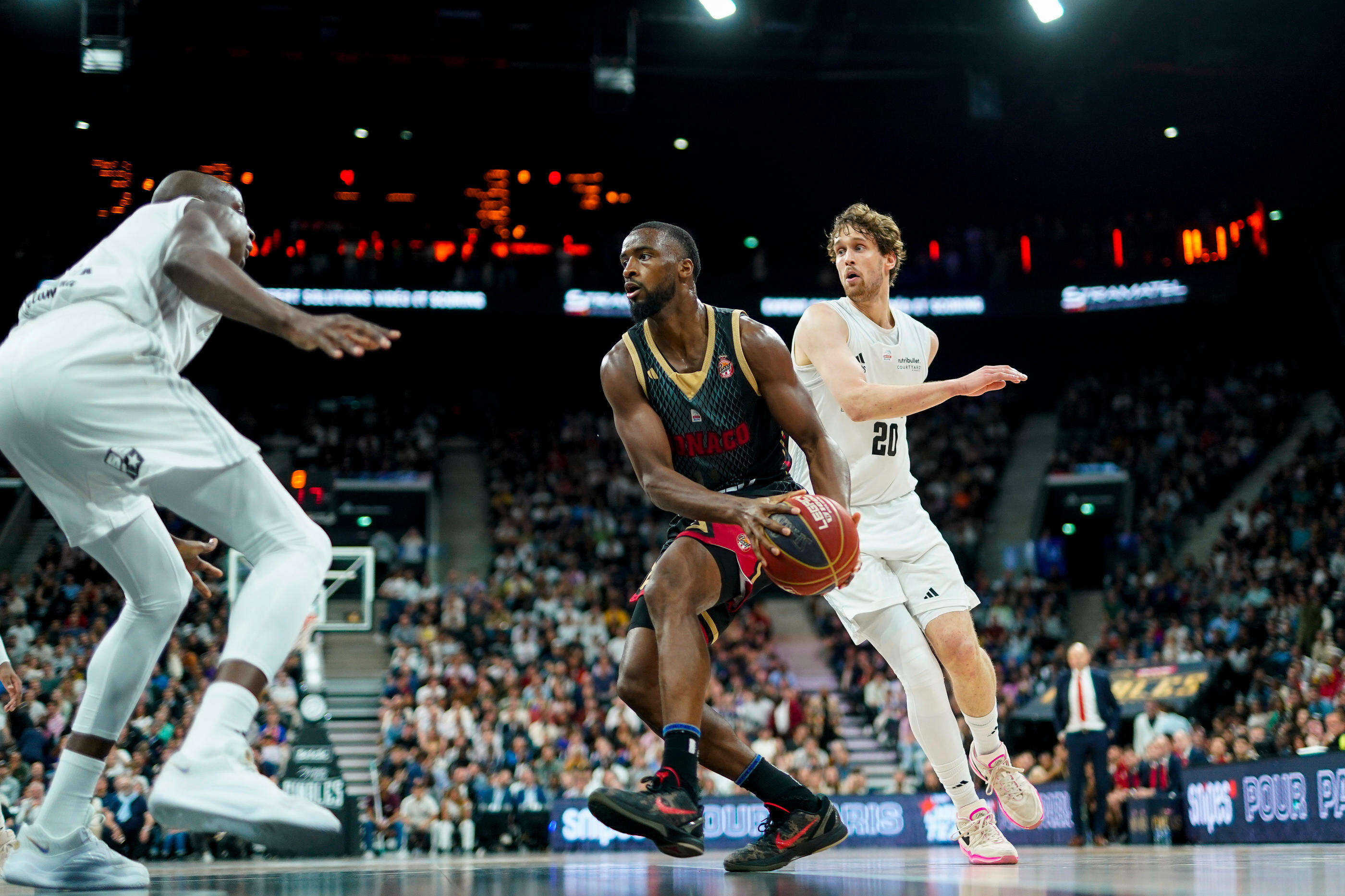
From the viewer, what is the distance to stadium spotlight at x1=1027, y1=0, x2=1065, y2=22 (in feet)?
52.2

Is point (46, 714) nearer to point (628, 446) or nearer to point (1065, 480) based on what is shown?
point (628, 446)

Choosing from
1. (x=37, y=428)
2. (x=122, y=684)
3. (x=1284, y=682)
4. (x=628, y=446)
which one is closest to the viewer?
(x=37, y=428)

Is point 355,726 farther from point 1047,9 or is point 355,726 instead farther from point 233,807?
point 233,807

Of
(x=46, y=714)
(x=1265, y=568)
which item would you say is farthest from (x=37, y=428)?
(x=1265, y=568)

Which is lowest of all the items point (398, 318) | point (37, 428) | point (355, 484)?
point (37, 428)

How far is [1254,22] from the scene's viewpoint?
851 inches

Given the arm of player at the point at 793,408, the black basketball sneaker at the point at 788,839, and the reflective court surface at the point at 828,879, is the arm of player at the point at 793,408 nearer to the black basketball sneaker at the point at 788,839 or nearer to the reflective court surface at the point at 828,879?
the black basketball sneaker at the point at 788,839

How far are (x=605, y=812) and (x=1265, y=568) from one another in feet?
64.1

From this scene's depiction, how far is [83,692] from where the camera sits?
449 inches

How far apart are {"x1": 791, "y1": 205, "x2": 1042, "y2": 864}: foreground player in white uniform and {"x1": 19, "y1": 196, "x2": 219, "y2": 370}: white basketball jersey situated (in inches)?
117

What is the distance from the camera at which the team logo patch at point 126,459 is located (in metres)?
3.44

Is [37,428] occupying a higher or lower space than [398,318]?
lower

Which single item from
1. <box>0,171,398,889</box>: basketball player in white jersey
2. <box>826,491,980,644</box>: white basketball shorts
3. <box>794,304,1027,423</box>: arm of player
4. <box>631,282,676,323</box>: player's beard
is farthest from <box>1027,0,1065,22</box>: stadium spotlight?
<box>0,171,398,889</box>: basketball player in white jersey

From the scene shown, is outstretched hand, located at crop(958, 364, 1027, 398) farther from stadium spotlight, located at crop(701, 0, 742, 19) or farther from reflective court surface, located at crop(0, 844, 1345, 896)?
stadium spotlight, located at crop(701, 0, 742, 19)
